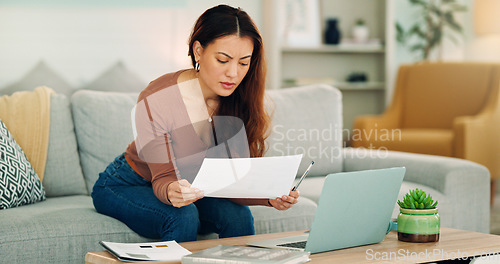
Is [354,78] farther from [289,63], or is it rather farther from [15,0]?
[15,0]

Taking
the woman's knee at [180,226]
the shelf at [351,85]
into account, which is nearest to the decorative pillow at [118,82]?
the shelf at [351,85]

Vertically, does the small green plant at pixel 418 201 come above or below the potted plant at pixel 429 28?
below

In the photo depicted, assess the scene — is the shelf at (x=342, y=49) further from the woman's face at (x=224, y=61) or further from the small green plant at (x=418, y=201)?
the small green plant at (x=418, y=201)

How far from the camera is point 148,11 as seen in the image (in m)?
3.84

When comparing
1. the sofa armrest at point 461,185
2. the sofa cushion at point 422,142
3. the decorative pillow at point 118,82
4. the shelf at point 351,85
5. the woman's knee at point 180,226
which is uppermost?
the decorative pillow at point 118,82

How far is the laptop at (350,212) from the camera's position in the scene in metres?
1.26

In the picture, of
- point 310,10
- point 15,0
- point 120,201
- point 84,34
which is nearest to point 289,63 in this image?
point 310,10

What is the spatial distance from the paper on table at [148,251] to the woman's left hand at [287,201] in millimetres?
345

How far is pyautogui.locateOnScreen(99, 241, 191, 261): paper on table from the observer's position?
120 cm

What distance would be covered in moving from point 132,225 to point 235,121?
0.44m

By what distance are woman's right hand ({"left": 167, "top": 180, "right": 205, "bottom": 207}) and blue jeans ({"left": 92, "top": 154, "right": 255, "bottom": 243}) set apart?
123 mm

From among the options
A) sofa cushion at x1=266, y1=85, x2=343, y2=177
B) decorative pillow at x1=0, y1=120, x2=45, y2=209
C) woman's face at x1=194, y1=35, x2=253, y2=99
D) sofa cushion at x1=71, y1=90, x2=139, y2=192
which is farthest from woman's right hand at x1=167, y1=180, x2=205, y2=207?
sofa cushion at x1=266, y1=85, x2=343, y2=177

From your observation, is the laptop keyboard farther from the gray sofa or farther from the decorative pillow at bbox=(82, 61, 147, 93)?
the decorative pillow at bbox=(82, 61, 147, 93)

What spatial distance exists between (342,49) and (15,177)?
3.12m
